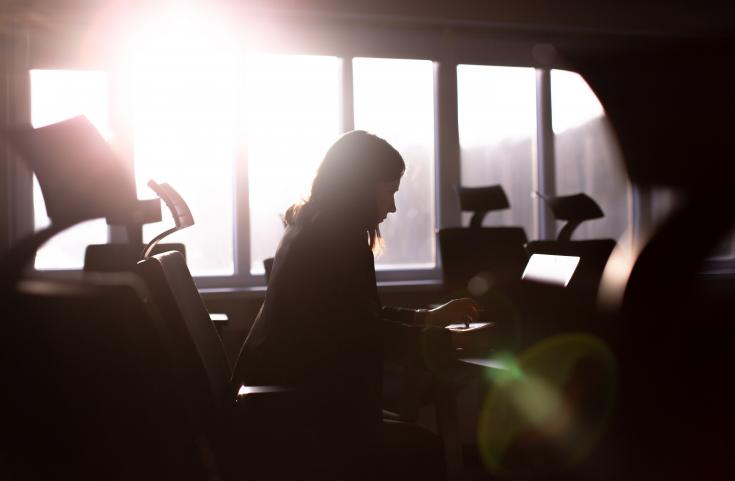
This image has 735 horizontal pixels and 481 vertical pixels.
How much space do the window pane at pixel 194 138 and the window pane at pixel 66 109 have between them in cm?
26

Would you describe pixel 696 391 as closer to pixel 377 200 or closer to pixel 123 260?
pixel 377 200

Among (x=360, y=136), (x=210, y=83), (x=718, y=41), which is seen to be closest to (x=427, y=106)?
(x=210, y=83)

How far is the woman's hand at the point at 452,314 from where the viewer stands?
193 centimetres

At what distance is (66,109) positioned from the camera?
15.4 feet

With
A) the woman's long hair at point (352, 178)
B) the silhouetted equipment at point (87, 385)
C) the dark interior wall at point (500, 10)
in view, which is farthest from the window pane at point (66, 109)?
the silhouetted equipment at point (87, 385)

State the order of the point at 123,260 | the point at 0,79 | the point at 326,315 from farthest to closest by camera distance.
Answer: the point at 0,79, the point at 123,260, the point at 326,315

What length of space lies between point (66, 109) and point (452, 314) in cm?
372

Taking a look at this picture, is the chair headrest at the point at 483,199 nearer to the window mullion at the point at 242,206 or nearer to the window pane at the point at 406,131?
the window pane at the point at 406,131

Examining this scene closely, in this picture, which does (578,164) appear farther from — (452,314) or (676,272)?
(676,272)

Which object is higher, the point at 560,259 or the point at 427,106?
the point at 427,106

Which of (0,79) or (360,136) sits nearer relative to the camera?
(360,136)

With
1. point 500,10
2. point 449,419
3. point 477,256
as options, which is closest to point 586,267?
point 449,419

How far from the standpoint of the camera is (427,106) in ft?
17.6

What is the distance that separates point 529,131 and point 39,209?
145 inches
